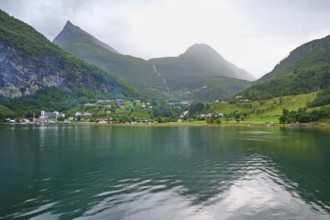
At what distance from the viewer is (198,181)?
3291 centimetres

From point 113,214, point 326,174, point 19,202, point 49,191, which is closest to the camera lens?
point 113,214

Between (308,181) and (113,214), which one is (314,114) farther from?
(113,214)

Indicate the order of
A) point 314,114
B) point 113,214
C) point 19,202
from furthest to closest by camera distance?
point 314,114 → point 19,202 → point 113,214

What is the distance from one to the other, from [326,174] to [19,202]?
117 ft

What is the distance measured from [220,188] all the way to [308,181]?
11312 mm

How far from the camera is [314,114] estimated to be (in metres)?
180

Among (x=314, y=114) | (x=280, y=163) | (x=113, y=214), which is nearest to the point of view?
(x=113, y=214)

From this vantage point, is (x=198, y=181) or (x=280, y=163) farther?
(x=280, y=163)

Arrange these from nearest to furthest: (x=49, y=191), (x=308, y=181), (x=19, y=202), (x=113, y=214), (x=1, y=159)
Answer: (x=113, y=214), (x=19, y=202), (x=49, y=191), (x=308, y=181), (x=1, y=159)

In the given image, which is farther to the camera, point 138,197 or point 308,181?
point 308,181

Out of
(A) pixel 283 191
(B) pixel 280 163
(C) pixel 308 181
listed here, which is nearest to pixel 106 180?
(A) pixel 283 191

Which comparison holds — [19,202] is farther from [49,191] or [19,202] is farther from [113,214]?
[113,214]

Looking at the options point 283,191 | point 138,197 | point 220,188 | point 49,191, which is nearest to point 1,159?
point 49,191

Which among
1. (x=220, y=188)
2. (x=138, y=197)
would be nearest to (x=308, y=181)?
(x=220, y=188)
